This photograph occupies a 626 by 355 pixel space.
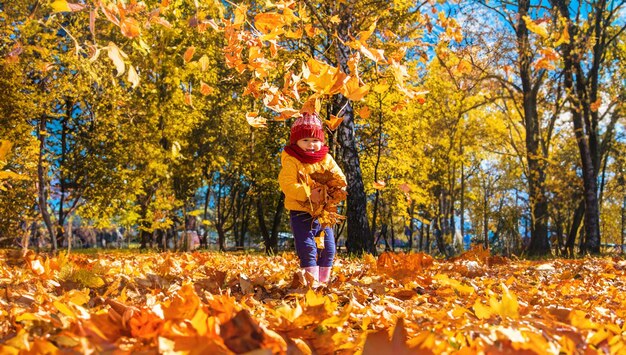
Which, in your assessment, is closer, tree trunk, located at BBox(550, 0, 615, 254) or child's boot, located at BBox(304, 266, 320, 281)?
child's boot, located at BBox(304, 266, 320, 281)

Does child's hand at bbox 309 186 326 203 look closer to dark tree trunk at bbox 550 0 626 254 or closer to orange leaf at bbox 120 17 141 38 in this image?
orange leaf at bbox 120 17 141 38

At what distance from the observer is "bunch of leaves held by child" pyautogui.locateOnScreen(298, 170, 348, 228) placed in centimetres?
394

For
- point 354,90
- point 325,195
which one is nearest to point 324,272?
point 325,195

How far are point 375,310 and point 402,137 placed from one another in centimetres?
1738

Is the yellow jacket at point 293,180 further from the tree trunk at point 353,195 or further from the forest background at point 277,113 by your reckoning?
the tree trunk at point 353,195

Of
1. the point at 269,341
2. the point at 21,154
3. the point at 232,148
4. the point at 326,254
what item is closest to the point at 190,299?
the point at 269,341

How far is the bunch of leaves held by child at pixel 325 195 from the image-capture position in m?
3.94

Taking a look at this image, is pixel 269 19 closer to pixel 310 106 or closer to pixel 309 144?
pixel 310 106

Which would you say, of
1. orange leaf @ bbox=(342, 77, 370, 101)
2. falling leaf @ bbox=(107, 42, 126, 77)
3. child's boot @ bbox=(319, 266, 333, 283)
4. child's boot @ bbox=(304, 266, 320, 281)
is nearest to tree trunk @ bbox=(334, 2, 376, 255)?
child's boot @ bbox=(319, 266, 333, 283)

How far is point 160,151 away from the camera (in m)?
17.2

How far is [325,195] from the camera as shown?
396cm

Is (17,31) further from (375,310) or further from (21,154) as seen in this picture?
(375,310)

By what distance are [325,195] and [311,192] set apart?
0.38 feet

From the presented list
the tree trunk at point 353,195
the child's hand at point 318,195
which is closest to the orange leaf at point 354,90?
the child's hand at point 318,195
